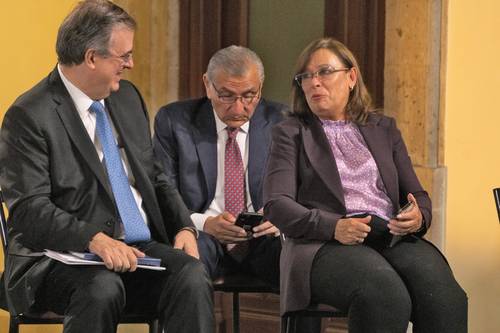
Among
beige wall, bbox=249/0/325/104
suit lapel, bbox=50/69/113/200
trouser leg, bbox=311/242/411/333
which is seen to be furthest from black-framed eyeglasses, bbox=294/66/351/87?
beige wall, bbox=249/0/325/104

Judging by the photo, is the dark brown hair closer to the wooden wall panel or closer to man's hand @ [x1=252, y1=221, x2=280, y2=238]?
man's hand @ [x1=252, y1=221, x2=280, y2=238]

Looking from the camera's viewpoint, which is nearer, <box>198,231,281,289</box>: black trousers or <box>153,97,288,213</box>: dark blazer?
<box>198,231,281,289</box>: black trousers

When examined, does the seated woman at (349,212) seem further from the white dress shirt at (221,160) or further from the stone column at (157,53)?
the stone column at (157,53)

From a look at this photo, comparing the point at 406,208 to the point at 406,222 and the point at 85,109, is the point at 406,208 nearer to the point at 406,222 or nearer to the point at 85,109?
the point at 406,222

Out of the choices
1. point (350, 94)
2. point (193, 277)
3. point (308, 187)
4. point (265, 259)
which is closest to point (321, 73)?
point (350, 94)

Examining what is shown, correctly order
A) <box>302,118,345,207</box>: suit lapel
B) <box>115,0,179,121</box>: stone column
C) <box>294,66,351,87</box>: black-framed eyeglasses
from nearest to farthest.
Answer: <box>302,118,345,207</box>: suit lapel → <box>294,66,351,87</box>: black-framed eyeglasses → <box>115,0,179,121</box>: stone column

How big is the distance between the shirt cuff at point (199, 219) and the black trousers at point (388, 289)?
67 centimetres

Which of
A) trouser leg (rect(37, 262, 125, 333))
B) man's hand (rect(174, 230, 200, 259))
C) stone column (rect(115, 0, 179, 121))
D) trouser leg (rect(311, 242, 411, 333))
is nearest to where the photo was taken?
trouser leg (rect(37, 262, 125, 333))

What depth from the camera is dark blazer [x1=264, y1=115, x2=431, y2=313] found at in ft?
12.3

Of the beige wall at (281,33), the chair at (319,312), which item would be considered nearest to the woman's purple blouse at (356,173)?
the chair at (319,312)

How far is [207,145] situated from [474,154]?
3.83 ft

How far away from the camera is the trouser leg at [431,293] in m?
3.62

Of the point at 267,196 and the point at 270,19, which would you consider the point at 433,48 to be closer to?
the point at 270,19

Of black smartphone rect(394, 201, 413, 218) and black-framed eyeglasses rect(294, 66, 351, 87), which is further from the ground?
black-framed eyeglasses rect(294, 66, 351, 87)
